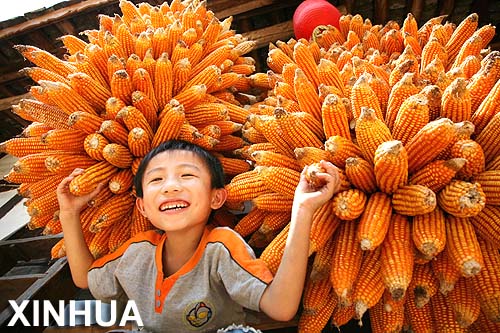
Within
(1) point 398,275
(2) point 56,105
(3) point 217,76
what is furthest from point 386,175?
(2) point 56,105

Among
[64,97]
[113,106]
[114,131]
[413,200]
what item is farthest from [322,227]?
[64,97]

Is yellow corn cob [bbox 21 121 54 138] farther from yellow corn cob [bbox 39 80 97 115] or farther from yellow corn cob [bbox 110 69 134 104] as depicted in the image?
yellow corn cob [bbox 110 69 134 104]

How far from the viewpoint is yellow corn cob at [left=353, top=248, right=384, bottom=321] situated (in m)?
1.49

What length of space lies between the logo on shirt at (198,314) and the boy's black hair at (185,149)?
0.64m

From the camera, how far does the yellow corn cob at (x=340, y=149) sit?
5.57ft

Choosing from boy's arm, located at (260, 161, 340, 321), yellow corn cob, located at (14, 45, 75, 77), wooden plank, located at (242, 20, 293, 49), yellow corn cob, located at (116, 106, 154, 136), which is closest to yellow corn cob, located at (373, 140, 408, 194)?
boy's arm, located at (260, 161, 340, 321)

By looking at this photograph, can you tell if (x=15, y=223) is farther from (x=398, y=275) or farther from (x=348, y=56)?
(x=398, y=275)

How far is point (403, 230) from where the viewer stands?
1.56 m

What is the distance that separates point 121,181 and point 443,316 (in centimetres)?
179

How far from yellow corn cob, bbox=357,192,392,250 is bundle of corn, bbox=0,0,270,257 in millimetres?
1045

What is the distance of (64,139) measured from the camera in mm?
2131

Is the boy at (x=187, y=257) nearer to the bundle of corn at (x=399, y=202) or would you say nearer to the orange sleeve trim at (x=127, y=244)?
the orange sleeve trim at (x=127, y=244)

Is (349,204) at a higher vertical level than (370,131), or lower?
lower

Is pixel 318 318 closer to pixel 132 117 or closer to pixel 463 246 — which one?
pixel 463 246
